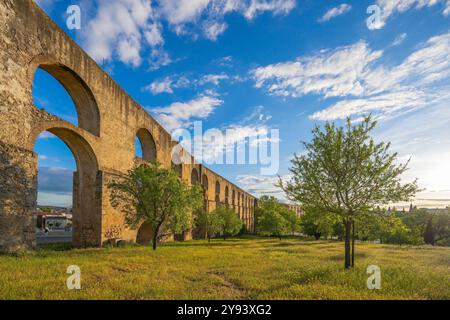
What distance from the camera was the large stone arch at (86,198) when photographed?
15328 millimetres

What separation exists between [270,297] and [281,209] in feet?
134

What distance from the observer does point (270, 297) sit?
589 cm

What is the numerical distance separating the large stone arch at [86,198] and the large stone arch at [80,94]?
5.30 ft

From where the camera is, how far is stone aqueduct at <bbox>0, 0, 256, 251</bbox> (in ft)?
33.4

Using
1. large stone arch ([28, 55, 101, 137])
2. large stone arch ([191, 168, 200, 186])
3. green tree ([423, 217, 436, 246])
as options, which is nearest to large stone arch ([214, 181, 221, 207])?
large stone arch ([191, 168, 200, 186])

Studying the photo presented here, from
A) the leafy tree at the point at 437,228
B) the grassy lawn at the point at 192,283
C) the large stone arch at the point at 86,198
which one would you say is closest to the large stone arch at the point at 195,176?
the large stone arch at the point at 86,198

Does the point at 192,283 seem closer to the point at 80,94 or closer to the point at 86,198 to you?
the point at 86,198

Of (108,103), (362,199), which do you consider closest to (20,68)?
A: (108,103)

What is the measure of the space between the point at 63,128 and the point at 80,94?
126 inches

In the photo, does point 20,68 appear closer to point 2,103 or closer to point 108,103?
point 2,103

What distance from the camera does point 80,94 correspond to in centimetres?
1551

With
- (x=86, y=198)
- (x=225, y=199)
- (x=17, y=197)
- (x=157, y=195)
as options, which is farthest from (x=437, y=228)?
(x=17, y=197)
